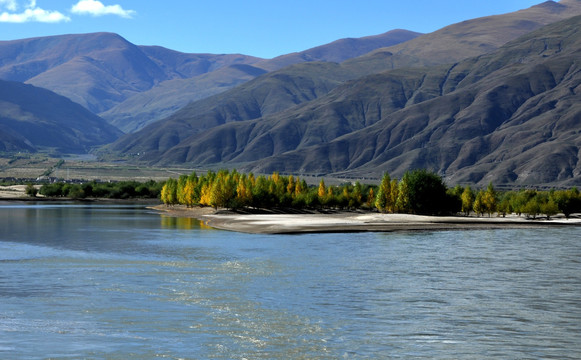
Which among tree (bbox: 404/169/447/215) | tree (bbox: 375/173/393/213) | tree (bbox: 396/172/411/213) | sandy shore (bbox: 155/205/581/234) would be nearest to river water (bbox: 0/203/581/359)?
sandy shore (bbox: 155/205/581/234)

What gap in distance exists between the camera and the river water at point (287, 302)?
38.4 meters

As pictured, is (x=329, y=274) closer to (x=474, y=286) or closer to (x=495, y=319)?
(x=474, y=286)

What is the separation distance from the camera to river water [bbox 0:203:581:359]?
38438 millimetres

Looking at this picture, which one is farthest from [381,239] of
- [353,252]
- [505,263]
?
[505,263]

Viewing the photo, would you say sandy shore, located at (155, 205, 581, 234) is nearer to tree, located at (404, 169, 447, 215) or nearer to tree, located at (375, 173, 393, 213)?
tree, located at (404, 169, 447, 215)

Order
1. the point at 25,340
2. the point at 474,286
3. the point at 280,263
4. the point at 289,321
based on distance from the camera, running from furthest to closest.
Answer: the point at 280,263, the point at 474,286, the point at 289,321, the point at 25,340

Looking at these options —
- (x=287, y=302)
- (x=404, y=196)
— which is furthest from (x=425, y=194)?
(x=287, y=302)

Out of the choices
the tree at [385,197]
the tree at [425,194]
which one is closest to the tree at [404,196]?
the tree at [425,194]

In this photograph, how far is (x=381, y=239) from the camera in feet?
352

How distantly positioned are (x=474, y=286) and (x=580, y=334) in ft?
56.4

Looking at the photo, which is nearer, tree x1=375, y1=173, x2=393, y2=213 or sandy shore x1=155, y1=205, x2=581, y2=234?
sandy shore x1=155, y1=205, x2=581, y2=234

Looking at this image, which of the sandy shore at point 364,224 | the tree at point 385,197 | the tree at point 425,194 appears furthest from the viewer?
the tree at point 385,197

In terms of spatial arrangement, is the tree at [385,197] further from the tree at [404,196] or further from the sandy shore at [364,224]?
the sandy shore at [364,224]

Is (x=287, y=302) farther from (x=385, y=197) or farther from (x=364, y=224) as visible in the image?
(x=385, y=197)
